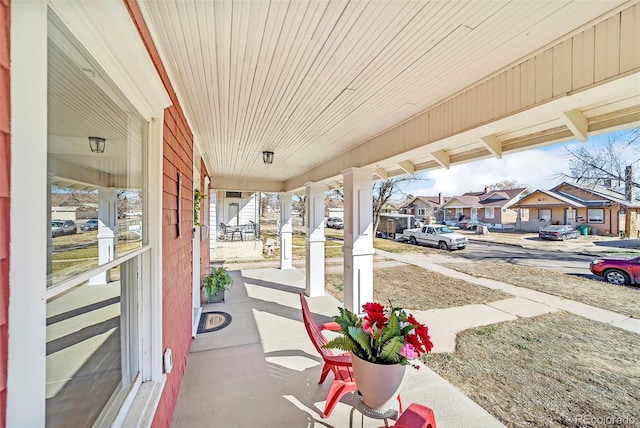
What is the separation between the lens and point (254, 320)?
4445 millimetres

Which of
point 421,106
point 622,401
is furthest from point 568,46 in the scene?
point 622,401

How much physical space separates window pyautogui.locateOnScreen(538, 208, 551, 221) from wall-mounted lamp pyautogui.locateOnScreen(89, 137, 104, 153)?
27.2 metres

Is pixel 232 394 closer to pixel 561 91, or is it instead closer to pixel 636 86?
pixel 561 91

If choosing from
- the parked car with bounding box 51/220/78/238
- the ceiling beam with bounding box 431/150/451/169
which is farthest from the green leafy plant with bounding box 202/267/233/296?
the parked car with bounding box 51/220/78/238

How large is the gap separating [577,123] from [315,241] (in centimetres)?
495

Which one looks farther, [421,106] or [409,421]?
[421,106]

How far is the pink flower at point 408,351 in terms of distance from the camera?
4.63 ft

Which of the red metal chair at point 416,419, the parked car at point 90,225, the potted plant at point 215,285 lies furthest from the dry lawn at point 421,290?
the parked car at point 90,225

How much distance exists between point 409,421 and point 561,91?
210 centimetres

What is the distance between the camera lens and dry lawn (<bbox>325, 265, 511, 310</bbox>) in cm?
563

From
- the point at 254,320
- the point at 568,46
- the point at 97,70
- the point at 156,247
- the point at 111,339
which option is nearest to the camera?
the point at 97,70

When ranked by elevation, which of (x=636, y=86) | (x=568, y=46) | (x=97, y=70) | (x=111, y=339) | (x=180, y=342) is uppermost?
(x=568, y=46)

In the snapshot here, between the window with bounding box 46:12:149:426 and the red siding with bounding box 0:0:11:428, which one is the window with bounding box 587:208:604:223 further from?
the red siding with bounding box 0:0:11:428

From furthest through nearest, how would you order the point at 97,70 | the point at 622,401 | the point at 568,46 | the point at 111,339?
1. the point at 622,401
2. the point at 568,46
3. the point at 111,339
4. the point at 97,70
